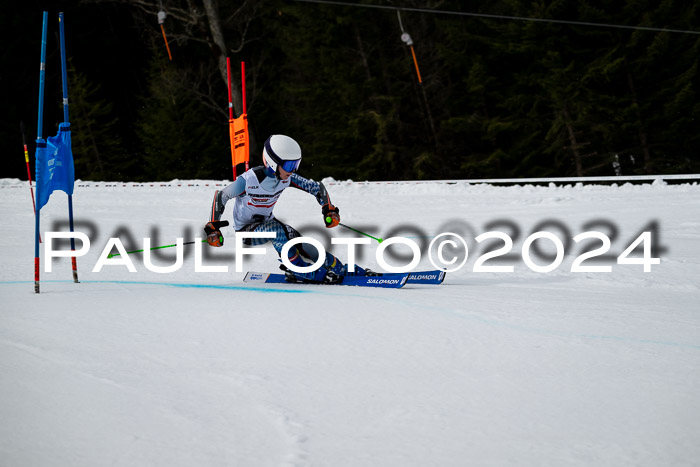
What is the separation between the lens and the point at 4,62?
2784 cm

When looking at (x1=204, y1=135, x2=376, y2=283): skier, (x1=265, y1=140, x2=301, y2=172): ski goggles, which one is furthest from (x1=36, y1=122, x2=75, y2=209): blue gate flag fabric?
(x1=265, y1=140, x2=301, y2=172): ski goggles

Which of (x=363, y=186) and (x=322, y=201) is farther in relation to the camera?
(x=363, y=186)

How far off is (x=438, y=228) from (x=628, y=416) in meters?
8.01

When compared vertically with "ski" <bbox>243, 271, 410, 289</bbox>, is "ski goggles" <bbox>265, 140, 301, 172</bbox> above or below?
above

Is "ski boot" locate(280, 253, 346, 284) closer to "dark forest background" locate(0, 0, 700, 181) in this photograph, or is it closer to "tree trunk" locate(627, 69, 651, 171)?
"dark forest background" locate(0, 0, 700, 181)

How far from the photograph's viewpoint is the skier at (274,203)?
6.20 meters

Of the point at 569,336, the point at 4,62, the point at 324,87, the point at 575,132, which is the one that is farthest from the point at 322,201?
the point at 4,62

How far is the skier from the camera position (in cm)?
620

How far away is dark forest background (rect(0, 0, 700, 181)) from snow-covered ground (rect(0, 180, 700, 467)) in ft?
53.0

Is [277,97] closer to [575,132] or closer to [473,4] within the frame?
[473,4]

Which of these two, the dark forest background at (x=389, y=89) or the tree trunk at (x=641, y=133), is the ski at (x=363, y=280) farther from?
the tree trunk at (x=641, y=133)

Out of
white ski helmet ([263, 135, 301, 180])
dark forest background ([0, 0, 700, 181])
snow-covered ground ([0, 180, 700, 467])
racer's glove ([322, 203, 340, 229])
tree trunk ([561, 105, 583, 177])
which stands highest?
dark forest background ([0, 0, 700, 181])

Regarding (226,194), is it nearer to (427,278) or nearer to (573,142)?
(427,278)

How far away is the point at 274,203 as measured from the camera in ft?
21.3
